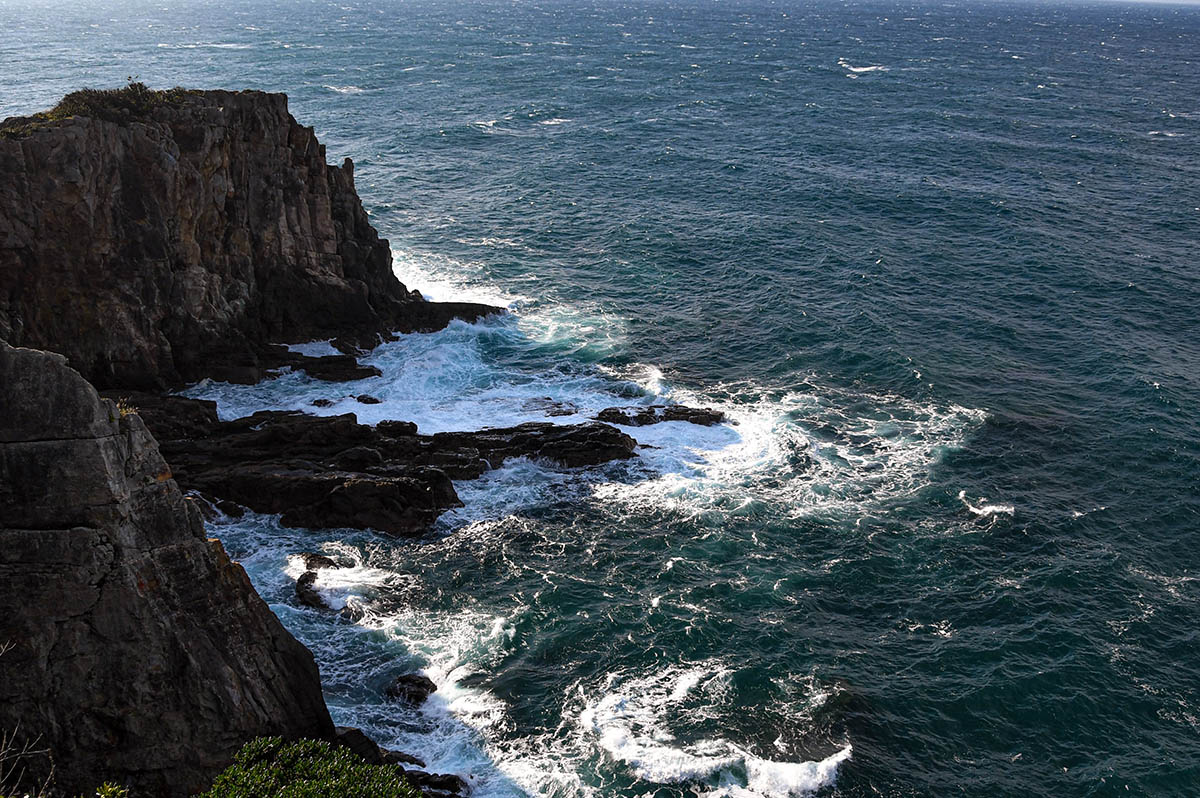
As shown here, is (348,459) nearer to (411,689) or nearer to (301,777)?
(411,689)

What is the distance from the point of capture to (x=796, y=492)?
56469 millimetres

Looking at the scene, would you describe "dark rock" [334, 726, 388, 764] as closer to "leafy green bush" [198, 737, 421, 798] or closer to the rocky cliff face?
"leafy green bush" [198, 737, 421, 798]

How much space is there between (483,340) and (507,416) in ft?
39.7

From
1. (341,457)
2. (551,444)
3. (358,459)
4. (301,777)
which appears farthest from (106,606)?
(551,444)

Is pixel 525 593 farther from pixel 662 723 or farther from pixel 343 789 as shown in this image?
pixel 343 789

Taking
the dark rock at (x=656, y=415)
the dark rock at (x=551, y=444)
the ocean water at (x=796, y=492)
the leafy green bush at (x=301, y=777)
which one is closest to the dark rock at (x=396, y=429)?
the dark rock at (x=551, y=444)

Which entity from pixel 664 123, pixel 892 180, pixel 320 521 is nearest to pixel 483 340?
pixel 320 521

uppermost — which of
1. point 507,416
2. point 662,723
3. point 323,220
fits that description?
point 323,220

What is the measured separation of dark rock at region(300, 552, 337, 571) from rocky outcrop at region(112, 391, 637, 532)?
272 centimetres

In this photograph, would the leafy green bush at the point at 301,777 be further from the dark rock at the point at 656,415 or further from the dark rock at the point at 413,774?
the dark rock at the point at 656,415

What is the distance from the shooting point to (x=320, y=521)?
51250mm

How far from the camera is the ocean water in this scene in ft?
132

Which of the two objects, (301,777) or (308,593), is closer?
(301,777)

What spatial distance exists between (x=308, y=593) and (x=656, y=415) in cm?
2579
